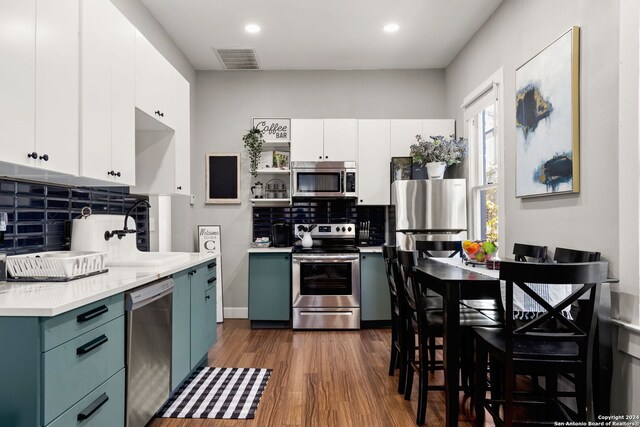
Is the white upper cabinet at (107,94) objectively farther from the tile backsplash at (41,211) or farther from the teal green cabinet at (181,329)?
the teal green cabinet at (181,329)

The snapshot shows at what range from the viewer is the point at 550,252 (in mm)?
2609

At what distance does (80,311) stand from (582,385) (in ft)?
6.82

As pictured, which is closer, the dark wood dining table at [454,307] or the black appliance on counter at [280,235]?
the dark wood dining table at [454,307]

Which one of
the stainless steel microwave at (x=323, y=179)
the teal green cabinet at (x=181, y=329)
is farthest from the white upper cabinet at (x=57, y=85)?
the stainless steel microwave at (x=323, y=179)

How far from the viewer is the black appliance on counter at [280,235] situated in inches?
181

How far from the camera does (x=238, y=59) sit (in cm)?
448

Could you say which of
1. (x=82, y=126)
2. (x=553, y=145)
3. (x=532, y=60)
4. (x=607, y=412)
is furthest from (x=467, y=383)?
(x=82, y=126)

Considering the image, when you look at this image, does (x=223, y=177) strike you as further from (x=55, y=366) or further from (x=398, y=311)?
(x=55, y=366)

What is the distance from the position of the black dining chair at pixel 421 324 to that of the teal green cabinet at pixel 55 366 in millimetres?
1580

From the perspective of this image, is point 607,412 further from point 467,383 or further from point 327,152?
point 327,152

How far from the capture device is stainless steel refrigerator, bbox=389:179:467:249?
13.1 ft

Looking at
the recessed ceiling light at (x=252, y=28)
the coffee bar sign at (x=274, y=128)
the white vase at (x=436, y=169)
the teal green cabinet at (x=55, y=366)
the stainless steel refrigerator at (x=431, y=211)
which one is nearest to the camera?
the teal green cabinet at (x=55, y=366)

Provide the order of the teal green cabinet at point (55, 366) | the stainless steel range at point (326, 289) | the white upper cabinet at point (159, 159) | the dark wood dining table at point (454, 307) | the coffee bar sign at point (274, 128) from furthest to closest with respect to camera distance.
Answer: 1. the coffee bar sign at point (274, 128)
2. the stainless steel range at point (326, 289)
3. the white upper cabinet at point (159, 159)
4. the dark wood dining table at point (454, 307)
5. the teal green cabinet at point (55, 366)

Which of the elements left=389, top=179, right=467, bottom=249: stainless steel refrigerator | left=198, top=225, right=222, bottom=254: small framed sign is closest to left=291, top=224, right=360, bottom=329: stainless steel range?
left=389, top=179, right=467, bottom=249: stainless steel refrigerator
